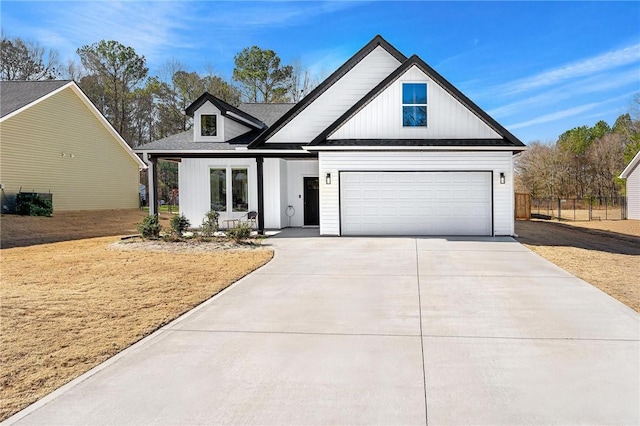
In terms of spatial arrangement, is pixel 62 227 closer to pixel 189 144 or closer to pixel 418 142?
pixel 189 144

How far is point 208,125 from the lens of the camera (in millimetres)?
17297

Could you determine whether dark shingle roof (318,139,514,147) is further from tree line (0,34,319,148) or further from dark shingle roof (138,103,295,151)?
tree line (0,34,319,148)

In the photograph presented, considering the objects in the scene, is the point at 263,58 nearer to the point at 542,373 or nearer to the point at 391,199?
the point at 391,199

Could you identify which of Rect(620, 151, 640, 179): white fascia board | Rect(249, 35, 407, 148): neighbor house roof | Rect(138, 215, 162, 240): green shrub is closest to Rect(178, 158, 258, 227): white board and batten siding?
Rect(249, 35, 407, 148): neighbor house roof

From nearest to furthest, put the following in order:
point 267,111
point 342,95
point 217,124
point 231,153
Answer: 1. point 231,153
2. point 342,95
3. point 217,124
4. point 267,111

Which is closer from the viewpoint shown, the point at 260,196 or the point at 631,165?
the point at 260,196

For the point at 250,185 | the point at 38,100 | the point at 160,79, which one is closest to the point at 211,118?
the point at 250,185

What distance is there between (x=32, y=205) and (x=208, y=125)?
9173mm

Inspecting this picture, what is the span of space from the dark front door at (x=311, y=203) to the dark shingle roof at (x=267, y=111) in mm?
3927

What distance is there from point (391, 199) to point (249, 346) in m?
10.6

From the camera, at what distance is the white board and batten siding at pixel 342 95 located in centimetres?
1630

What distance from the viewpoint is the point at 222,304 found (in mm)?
6695

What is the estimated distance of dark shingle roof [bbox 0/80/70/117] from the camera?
65.4 feet

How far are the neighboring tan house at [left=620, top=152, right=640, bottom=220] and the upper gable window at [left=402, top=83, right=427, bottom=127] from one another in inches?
735
